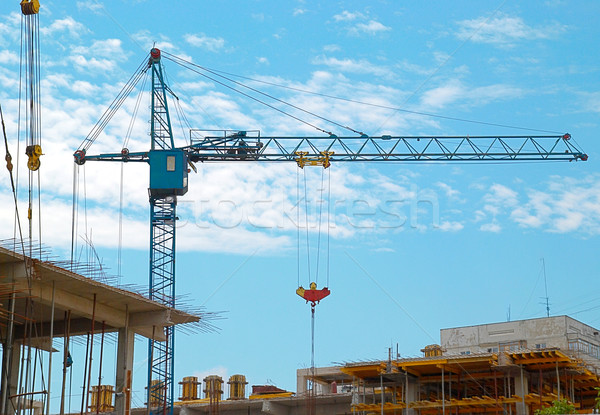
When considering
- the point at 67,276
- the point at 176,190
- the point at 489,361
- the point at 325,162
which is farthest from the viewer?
the point at 325,162

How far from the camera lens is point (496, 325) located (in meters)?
87.4

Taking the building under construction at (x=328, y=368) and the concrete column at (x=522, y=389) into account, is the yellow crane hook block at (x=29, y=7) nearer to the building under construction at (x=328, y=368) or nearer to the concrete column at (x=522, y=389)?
the building under construction at (x=328, y=368)

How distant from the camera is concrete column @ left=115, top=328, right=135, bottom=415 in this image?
46.8 metres

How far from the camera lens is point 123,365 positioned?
157ft

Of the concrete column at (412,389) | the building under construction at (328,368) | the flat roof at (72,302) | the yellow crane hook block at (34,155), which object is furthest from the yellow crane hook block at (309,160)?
the yellow crane hook block at (34,155)


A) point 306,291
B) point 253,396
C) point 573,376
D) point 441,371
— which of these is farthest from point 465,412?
point 253,396

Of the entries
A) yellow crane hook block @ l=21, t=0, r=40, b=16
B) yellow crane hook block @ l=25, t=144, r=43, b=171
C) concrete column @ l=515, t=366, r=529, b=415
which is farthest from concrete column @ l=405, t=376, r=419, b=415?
yellow crane hook block @ l=21, t=0, r=40, b=16

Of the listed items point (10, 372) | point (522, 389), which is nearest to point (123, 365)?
point (10, 372)

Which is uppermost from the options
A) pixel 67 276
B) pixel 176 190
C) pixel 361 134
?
pixel 361 134

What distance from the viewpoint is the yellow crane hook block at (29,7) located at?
37.1 meters

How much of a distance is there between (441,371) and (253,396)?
21.7 m

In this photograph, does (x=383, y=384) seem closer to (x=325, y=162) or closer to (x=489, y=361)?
(x=489, y=361)

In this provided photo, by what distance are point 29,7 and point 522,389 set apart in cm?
3845

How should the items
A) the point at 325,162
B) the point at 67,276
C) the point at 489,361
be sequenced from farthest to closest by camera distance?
1. the point at 325,162
2. the point at 489,361
3. the point at 67,276
